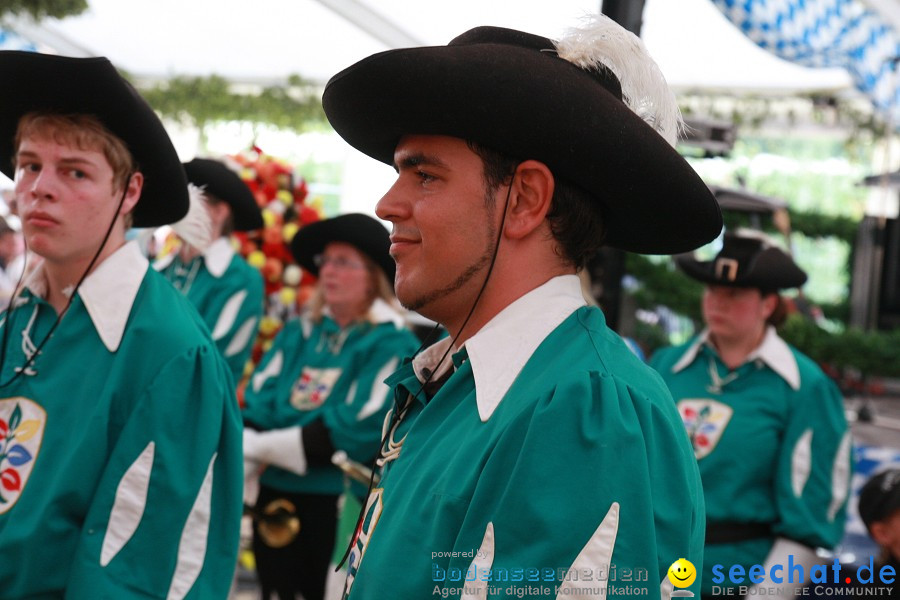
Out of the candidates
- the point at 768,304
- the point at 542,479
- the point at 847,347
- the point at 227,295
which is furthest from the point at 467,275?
the point at 847,347

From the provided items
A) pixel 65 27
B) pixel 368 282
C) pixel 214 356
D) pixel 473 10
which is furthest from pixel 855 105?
pixel 214 356

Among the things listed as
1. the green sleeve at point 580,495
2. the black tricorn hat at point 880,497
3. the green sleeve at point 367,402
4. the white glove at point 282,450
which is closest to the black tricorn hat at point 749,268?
the black tricorn hat at point 880,497

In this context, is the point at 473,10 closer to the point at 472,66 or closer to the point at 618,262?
the point at 618,262

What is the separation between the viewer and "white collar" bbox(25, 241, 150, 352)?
2340mm

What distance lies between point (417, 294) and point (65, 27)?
9.26m

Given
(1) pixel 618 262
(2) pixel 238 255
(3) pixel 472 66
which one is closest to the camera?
(3) pixel 472 66

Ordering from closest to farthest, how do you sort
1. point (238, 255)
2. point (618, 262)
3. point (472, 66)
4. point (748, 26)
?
point (472, 66) → point (618, 262) → point (748, 26) → point (238, 255)

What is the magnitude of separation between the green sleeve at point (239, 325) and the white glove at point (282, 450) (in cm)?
74

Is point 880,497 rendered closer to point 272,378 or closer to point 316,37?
A: point 272,378

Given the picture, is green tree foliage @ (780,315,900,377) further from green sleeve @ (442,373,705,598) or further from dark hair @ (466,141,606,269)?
green sleeve @ (442,373,705,598)

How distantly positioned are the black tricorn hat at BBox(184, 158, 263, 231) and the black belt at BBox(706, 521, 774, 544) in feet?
9.35

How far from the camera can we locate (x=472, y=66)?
1.66m

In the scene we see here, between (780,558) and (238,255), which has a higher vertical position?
(238,255)

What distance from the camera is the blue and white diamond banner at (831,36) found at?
4406mm
